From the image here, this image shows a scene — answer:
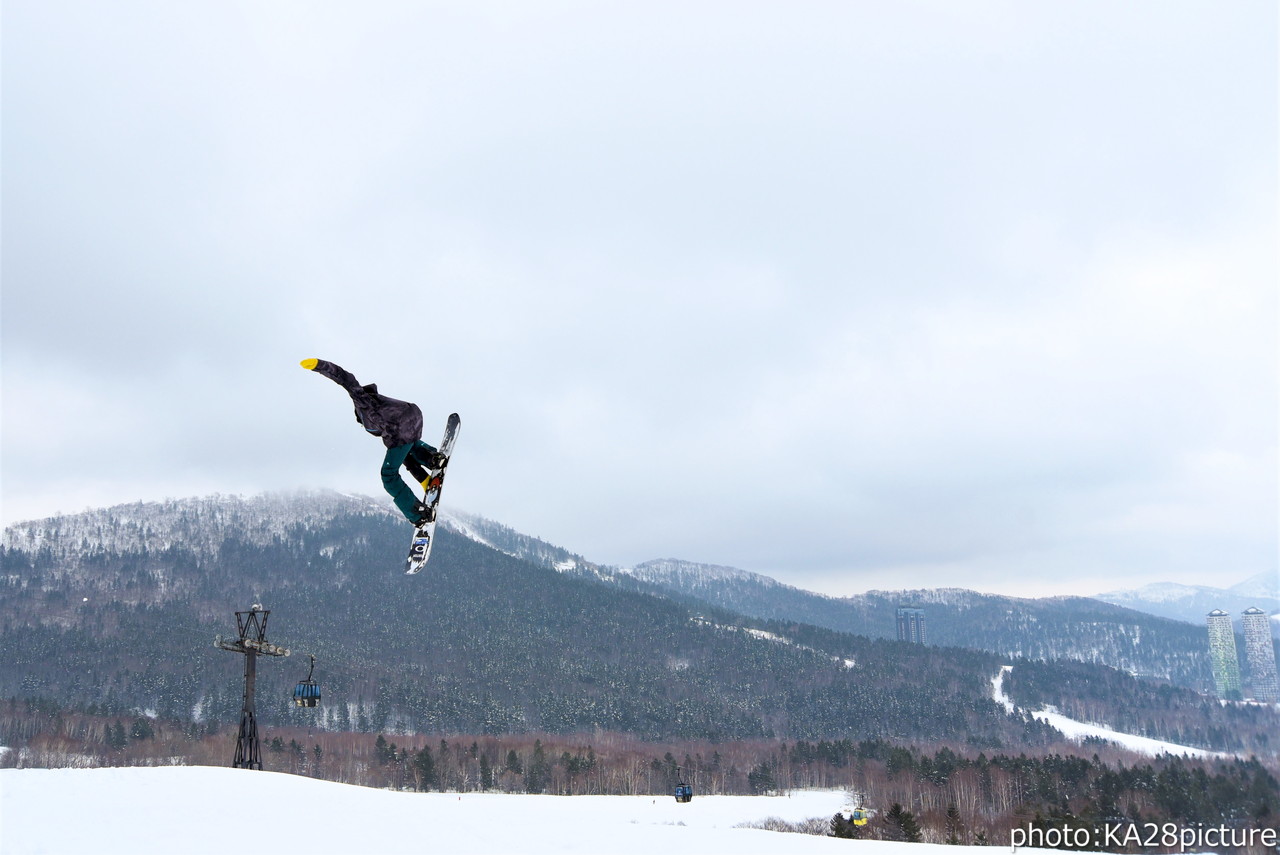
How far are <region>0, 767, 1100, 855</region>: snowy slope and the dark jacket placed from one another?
49.2 ft

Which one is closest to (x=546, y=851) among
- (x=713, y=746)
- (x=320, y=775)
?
(x=320, y=775)

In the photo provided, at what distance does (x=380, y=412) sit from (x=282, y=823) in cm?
1737

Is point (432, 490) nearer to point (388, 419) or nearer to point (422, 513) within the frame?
point (422, 513)

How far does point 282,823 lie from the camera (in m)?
23.1

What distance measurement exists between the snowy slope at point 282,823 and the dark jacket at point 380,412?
15.0m

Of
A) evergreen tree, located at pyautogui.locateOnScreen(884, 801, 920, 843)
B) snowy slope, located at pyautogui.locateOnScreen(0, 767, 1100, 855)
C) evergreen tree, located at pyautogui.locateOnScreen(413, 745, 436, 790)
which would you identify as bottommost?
evergreen tree, located at pyautogui.locateOnScreen(413, 745, 436, 790)

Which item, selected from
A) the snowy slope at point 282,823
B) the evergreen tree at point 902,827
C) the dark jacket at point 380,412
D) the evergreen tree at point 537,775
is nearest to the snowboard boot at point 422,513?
the dark jacket at point 380,412

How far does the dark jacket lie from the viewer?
11203 millimetres

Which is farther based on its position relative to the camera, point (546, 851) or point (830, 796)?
point (830, 796)

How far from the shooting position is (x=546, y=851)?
23.8 meters

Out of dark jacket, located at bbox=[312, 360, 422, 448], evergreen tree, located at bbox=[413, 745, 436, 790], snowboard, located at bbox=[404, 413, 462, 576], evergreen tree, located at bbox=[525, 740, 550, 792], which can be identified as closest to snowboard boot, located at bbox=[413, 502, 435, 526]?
snowboard, located at bbox=[404, 413, 462, 576]

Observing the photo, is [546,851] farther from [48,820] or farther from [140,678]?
[140,678]

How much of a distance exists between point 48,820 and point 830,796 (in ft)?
431

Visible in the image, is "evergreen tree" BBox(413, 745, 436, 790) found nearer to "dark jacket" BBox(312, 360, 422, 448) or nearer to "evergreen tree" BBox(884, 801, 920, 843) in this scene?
"evergreen tree" BBox(884, 801, 920, 843)
